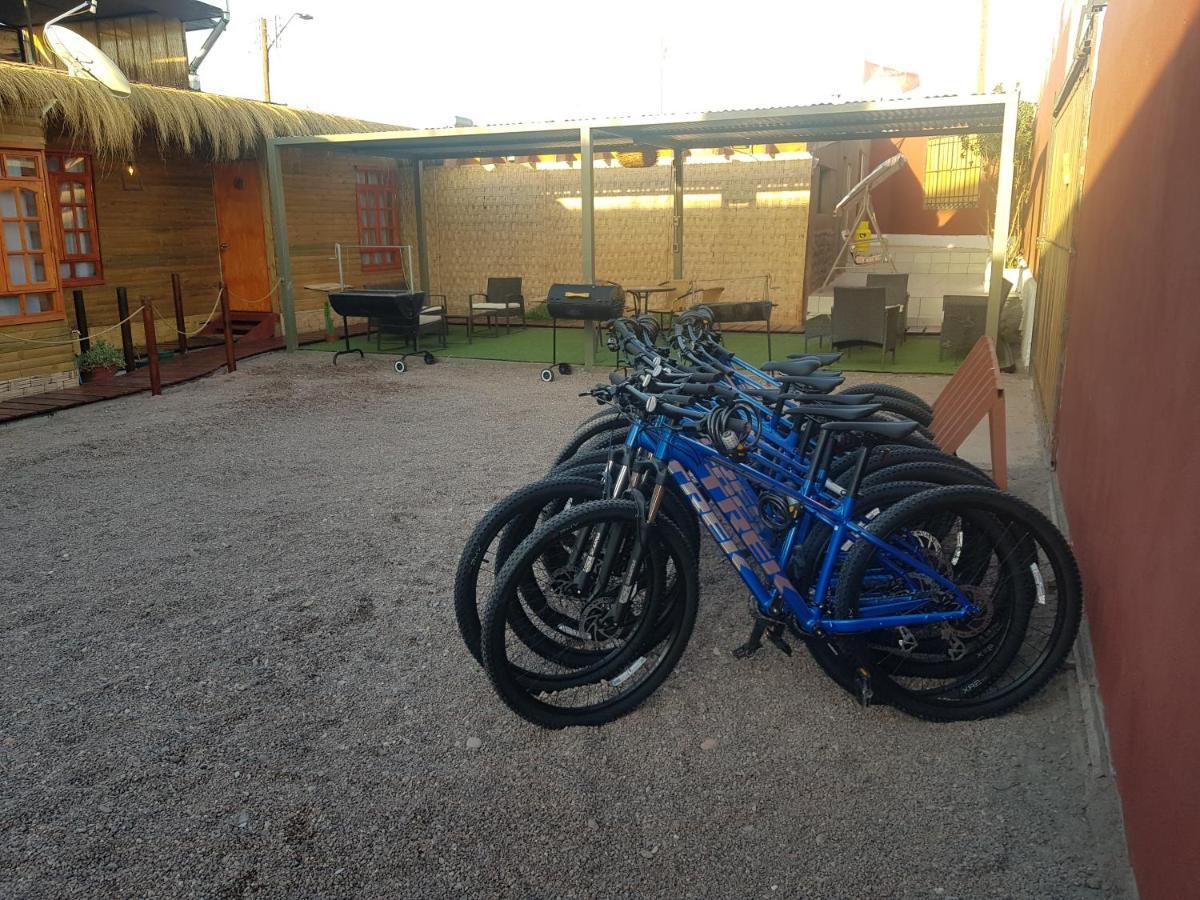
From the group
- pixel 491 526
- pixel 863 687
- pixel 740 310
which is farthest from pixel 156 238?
pixel 863 687

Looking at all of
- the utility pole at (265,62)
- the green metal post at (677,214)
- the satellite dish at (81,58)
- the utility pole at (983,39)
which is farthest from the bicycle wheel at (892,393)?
the utility pole at (265,62)

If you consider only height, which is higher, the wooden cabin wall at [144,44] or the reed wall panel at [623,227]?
the wooden cabin wall at [144,44]

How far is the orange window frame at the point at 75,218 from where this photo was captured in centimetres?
1027

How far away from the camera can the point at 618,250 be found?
549 inches

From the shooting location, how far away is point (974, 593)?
2.80 meters

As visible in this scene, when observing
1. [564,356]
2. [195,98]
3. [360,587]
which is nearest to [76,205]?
[195,98]

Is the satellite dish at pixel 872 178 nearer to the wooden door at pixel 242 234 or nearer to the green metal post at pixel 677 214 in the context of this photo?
the green metal post at pixel 677 214

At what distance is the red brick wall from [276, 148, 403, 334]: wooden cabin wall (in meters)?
11.1

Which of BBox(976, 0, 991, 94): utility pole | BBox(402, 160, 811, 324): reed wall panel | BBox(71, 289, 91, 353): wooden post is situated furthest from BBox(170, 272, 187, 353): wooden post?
BBox(976, 0, 991, 94): utility pole

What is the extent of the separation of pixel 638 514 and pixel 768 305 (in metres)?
6.90

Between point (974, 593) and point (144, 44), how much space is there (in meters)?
15.1

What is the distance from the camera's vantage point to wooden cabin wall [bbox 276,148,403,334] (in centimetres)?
1285

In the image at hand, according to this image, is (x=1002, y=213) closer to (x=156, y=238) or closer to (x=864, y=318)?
(x=864, y=318)

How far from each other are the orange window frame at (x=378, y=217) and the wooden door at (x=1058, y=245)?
30.6 feet
